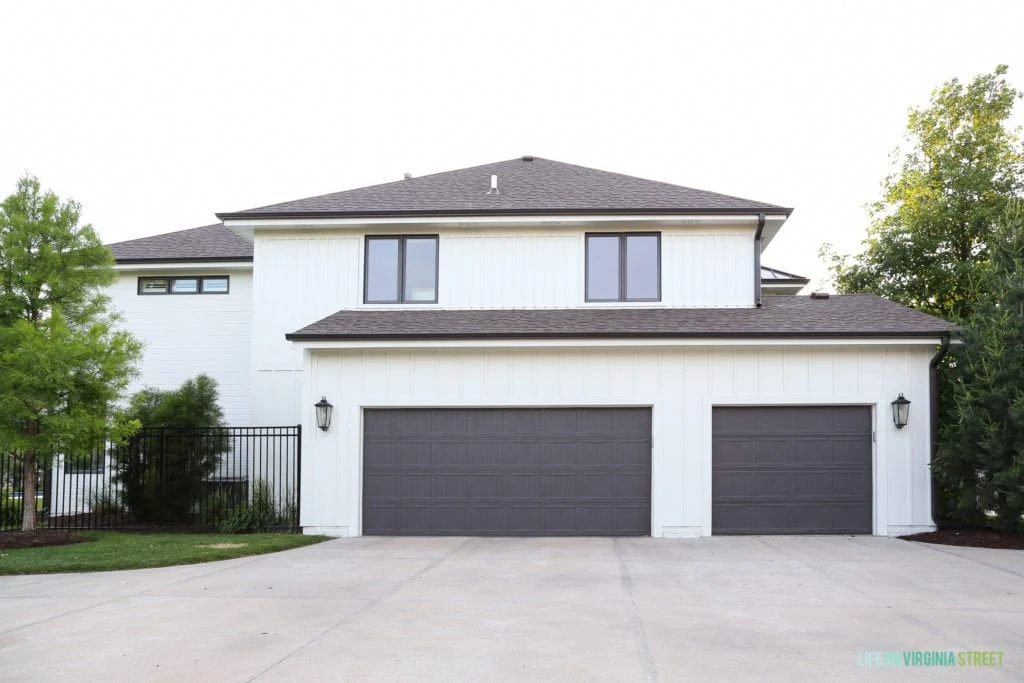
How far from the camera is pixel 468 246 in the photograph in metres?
15.9

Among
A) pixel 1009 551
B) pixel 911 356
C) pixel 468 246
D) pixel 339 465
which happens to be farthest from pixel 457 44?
pixel 1009 551

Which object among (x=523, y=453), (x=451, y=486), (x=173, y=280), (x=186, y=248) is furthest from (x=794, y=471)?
(x=186, y=248)

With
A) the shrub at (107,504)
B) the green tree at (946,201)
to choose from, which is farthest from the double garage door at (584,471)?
the green tree at (946,201)

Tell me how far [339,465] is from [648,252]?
6886 mm

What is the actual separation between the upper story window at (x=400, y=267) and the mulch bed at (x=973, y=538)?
940cm

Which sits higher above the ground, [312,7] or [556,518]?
[312,7]

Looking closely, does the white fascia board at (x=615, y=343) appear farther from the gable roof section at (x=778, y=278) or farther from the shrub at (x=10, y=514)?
the gable roof section at (x=778, y=278)

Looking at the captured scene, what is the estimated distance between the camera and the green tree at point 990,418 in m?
11.9

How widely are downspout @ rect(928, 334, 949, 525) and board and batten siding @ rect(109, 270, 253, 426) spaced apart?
13931 millimetres

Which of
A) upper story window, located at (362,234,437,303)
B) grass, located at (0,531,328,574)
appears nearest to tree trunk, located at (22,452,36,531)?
grass, located at (0,531,328,574)

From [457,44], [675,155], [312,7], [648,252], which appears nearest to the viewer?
[648,252]

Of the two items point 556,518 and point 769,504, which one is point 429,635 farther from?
point 769,504

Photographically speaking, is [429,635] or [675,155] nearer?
[429,635]

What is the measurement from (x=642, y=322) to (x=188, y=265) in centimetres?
1100
